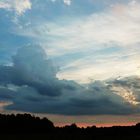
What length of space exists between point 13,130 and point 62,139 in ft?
247

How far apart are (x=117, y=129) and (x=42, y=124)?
38.6 m

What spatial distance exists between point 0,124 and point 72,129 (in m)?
36.8

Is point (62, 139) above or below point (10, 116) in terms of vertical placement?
below

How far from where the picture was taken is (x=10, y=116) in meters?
198

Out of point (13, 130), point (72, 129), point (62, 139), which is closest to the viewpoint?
point (62, 139)

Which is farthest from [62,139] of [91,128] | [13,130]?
[91,128]

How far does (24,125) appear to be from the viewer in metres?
188

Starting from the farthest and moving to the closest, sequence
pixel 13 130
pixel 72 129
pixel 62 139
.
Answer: pixel 72 129, pixel 13 130, pixel 62 139

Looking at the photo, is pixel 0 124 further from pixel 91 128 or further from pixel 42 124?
pixel 91 128

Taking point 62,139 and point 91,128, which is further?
point 91,128

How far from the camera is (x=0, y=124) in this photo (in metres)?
183

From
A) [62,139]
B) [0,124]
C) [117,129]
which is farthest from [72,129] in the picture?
[62,139]

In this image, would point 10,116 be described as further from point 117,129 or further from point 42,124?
point 117,129

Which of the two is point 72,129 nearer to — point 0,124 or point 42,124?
point 42,124
